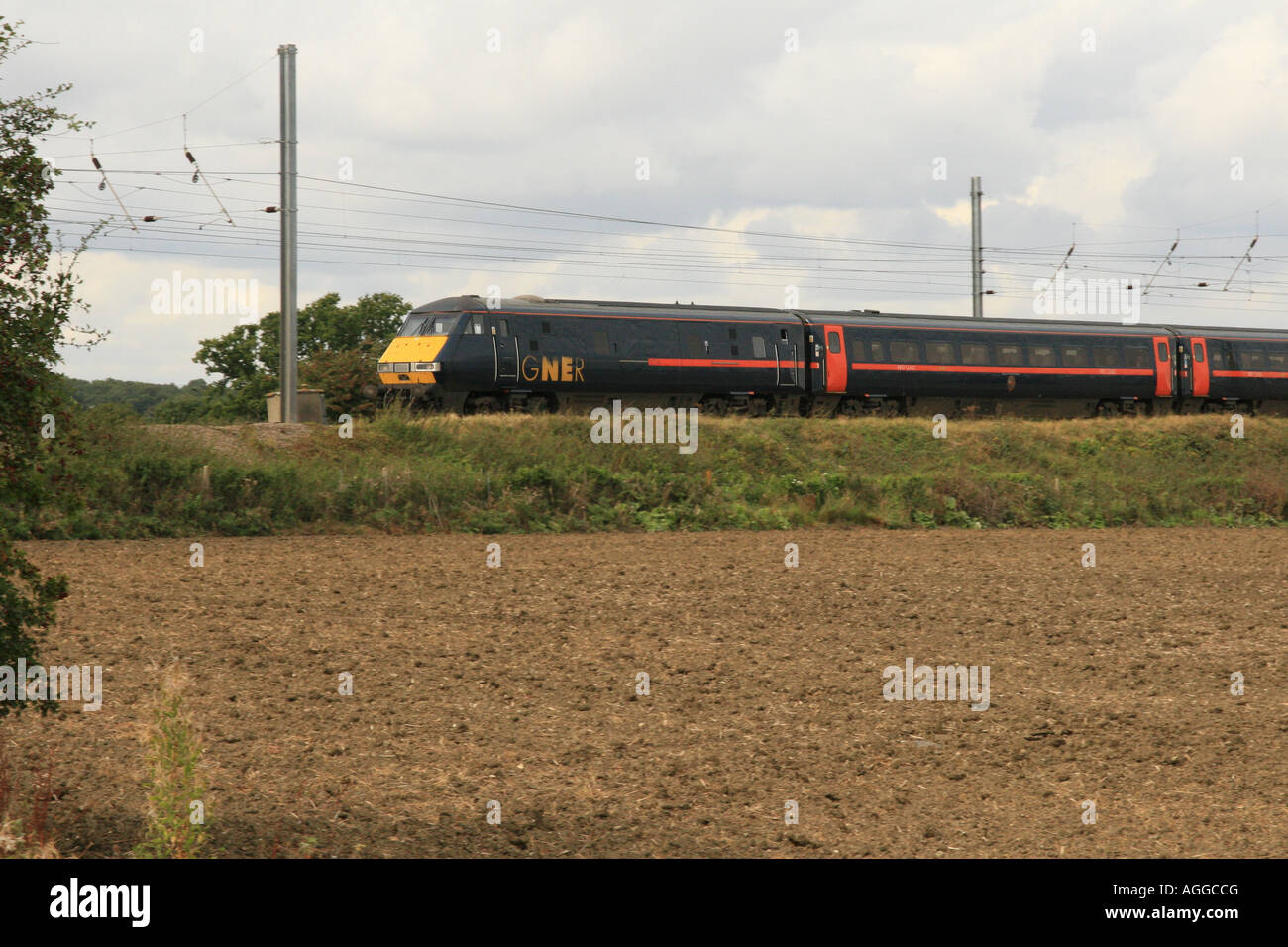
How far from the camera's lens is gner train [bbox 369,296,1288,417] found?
28.9 metres

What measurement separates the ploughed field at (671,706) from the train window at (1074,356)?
19674 millimetres

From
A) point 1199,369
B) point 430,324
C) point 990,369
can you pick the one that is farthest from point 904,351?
point 430,324

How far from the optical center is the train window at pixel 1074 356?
120ft

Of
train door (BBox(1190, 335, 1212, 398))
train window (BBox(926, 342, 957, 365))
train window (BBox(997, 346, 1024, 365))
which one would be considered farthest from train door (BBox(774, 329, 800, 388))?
train door (BBox(1190, 335, 1212, 398))

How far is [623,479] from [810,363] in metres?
11.1

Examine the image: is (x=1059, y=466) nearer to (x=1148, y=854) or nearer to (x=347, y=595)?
(x=347, y=595)

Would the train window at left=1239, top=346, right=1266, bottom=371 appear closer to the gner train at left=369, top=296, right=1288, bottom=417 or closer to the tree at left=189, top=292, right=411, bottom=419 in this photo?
the gner train at left=369, top=296, right=1288, bottom=417

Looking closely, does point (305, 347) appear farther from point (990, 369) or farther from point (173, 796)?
point (173, 796)

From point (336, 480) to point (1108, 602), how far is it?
1288 centimetres

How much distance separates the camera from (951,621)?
553 inches

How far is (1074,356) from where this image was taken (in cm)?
3669

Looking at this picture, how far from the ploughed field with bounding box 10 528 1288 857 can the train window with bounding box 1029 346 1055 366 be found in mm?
19013

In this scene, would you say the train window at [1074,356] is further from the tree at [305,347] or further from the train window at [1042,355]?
the tree at [305,347]
